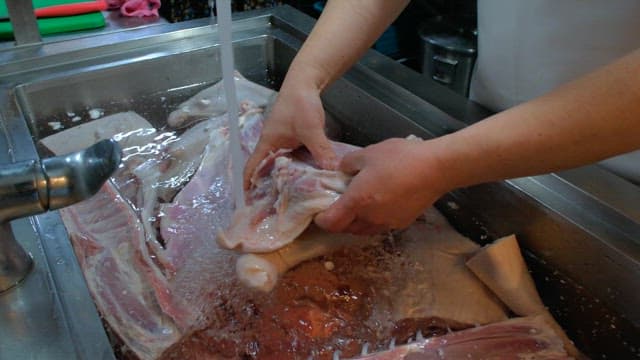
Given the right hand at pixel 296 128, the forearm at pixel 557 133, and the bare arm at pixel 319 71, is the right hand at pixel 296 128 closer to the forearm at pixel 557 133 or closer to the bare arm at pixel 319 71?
the bare arm at pixel 319 71

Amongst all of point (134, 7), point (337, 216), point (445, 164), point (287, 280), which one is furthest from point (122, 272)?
point (134, 7)

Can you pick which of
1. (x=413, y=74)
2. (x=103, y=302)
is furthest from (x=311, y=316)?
(x=413, y=74)

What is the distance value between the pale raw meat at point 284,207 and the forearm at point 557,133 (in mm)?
239

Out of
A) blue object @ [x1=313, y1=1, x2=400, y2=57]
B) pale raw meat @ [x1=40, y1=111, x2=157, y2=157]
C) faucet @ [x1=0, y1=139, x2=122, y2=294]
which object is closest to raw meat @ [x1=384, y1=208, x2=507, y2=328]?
faucet @ [x1=0, y1=139, x2=122, y2=294]

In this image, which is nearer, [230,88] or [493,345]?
[493,345]

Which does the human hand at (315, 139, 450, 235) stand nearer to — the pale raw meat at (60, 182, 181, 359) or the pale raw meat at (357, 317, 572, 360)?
the pale raw meat at (357, 317, 572, 360)

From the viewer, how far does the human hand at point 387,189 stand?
957 mm

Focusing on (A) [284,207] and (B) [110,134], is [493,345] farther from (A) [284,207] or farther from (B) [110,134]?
(B) [110,134]

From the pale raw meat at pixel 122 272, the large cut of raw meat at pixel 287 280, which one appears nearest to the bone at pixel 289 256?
the large cut of raw meat at pixel 287 280

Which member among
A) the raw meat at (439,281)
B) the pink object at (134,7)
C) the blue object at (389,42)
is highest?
the pink object at (134,7)

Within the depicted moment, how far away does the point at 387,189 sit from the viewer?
3.18 feet

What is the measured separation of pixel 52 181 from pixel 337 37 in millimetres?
752

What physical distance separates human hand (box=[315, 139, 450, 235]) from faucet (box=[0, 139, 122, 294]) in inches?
16.3

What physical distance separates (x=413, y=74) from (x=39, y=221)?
967 millimetres
